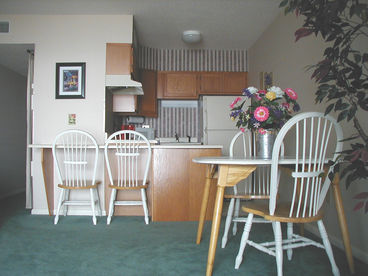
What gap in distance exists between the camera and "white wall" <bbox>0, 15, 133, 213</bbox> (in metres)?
3.28

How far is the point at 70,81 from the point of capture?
3295mm

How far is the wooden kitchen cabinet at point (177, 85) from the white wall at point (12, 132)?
2416 mm

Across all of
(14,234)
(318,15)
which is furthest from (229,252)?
(14,234)

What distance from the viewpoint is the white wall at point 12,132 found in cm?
440

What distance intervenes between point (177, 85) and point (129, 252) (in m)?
3.31

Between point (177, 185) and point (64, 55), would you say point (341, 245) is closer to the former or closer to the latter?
point (177, 185)

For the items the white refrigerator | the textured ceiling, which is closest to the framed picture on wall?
the textured ceiling

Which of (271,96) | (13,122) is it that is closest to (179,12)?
(271,96)

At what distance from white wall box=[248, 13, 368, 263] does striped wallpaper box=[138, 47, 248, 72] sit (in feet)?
1.23

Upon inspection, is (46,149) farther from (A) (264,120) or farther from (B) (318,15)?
(B) (318,15)

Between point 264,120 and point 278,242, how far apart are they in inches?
28.1

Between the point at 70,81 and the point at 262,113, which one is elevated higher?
the point at 70,81

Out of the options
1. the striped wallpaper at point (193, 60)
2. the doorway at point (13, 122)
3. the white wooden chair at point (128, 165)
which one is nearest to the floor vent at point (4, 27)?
the doorway at point (13, 122)

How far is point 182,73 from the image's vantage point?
15.7ft
